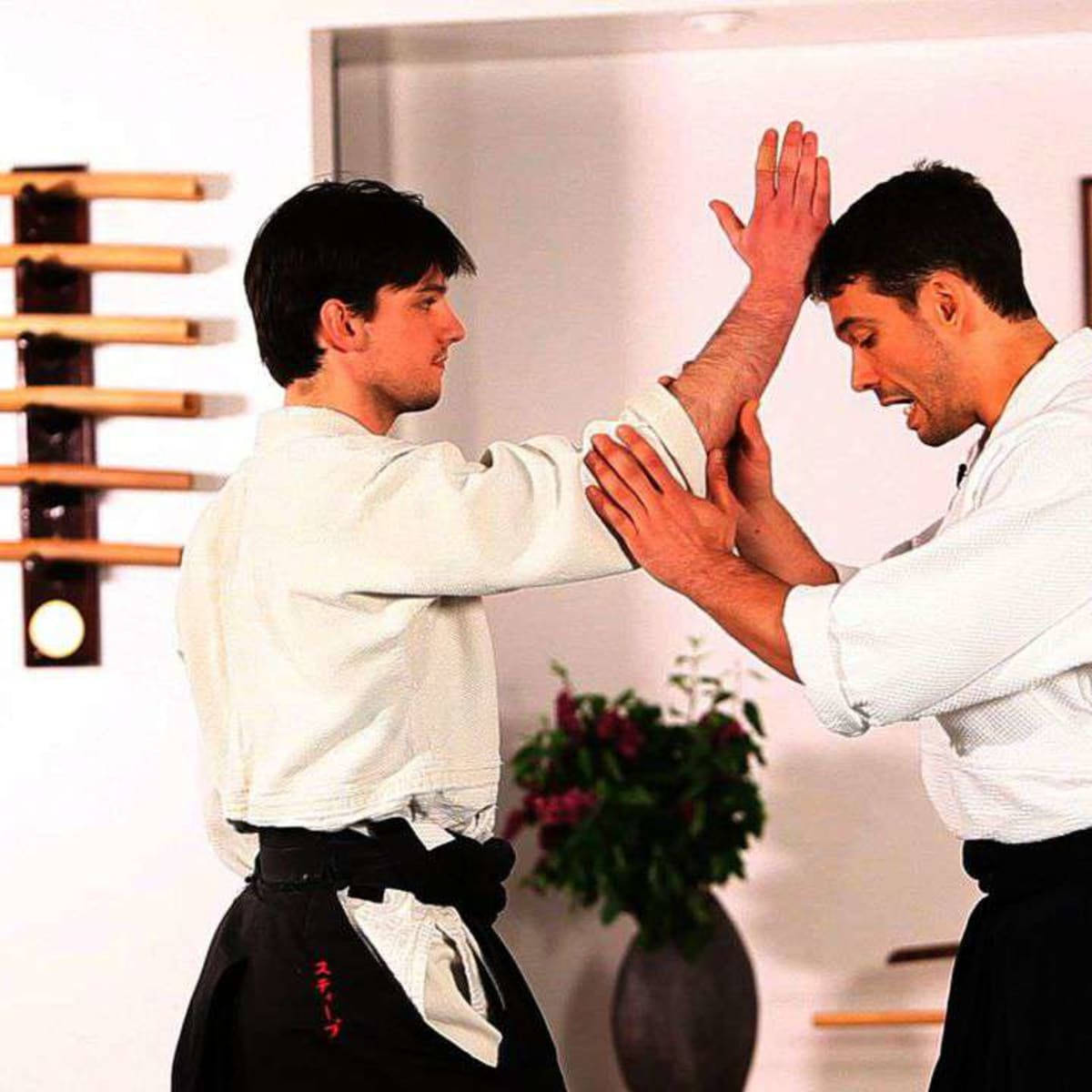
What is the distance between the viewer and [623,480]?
2.00 meters

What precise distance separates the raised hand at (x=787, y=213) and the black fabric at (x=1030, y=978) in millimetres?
689

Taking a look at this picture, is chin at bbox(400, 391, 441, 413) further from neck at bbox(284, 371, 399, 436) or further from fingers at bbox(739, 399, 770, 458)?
fingers at bbox(739, 399, 770, 458)

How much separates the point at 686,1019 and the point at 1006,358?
173 centimetres

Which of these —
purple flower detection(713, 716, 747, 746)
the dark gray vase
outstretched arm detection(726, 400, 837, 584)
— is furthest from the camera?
purple flower detection(713, 716, 747, 746)

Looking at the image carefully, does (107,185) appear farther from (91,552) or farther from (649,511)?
(649,511)

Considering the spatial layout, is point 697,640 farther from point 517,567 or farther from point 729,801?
point 517,567

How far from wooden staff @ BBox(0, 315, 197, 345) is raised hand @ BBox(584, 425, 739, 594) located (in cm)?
148

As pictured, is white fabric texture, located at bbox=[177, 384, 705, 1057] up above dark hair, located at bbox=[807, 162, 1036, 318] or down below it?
below

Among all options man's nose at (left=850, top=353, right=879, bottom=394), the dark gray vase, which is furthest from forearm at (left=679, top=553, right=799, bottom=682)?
the dark gray vase

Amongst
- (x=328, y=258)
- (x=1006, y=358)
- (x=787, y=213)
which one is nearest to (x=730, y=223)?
(x=787, y=213)

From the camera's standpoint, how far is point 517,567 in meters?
1.97

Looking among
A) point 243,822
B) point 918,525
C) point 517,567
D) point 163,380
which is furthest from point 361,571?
point 918,525

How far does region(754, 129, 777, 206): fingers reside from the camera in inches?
86.0

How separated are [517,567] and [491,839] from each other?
1.24 ft
